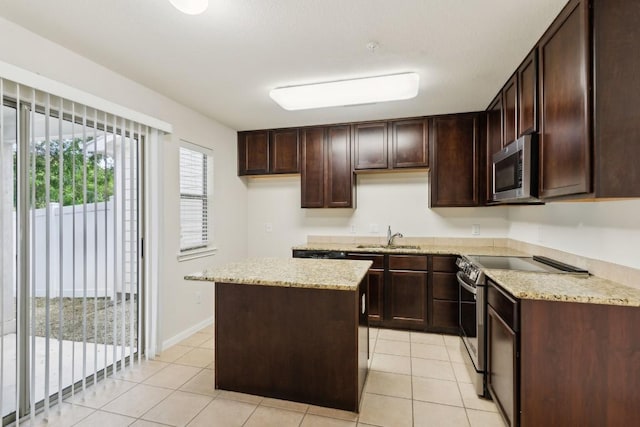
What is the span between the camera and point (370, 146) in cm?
385

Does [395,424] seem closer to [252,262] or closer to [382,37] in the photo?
[252,262]

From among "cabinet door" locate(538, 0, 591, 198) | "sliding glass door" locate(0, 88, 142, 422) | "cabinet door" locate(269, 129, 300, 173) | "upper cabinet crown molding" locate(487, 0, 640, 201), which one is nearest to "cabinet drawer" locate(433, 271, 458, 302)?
"cabinet door" locate(538, 0, 591, 198)

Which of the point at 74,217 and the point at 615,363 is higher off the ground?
the point at 74,217

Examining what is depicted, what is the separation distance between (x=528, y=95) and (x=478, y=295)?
4.74ft

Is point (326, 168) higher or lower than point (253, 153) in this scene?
lower

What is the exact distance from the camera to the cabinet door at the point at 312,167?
4023 millimetres

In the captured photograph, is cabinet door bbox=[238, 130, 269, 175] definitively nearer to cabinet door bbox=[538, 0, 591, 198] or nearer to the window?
the window

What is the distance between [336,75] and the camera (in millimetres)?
2561

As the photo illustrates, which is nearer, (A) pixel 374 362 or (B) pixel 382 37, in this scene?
(B) pixel 382 37

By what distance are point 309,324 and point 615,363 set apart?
1601mm

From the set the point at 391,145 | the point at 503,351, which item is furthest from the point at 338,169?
the point at 503,351

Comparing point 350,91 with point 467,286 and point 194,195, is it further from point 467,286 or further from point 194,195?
point 194,195

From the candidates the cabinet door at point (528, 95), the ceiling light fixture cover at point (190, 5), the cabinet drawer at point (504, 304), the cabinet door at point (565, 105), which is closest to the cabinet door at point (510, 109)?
the cabinet door at point (528, 95)

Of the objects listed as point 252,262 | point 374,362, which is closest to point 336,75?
point 252,262
